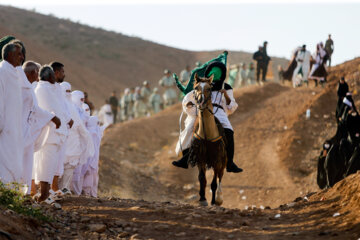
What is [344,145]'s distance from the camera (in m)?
15.9

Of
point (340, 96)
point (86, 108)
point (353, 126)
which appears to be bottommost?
point (353, 126)

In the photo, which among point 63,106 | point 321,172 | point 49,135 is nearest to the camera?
point 49,135

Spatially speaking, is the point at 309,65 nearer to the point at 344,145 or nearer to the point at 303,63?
the point at 303,63

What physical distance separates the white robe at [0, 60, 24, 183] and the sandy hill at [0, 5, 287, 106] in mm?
44935

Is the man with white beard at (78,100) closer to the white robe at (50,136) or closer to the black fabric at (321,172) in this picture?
A: the white robe at (50,136)

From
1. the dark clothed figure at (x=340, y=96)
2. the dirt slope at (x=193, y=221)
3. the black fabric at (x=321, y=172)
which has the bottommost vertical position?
the dirt slope at (x=193, y=221)

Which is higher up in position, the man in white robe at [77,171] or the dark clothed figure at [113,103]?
the dark clothed figure at [113,103]

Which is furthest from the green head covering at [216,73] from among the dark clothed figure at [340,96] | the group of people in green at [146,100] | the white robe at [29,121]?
the group of people in green at [146,100]

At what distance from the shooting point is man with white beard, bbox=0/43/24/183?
8635 mm

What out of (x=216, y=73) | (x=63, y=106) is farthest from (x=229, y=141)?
(x=63, y=106)

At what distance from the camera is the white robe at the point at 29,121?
9.11 metres

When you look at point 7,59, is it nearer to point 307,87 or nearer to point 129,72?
→ point 307,87

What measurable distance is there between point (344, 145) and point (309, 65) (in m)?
15.1

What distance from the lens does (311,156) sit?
2278 cm
